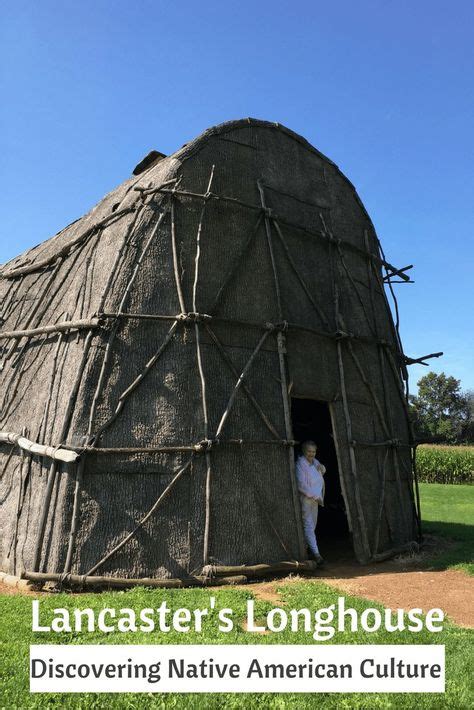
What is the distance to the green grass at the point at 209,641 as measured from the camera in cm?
467

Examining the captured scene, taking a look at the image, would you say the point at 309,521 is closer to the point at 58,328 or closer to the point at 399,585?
the point at 399,585

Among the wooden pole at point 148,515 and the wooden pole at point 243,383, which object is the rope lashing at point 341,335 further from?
the wooden pole at point 148,515

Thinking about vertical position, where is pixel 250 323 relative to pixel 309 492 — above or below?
above

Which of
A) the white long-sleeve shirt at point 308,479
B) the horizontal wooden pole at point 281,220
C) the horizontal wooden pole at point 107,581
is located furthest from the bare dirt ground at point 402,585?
the horizontal wooden pole at point 281,220

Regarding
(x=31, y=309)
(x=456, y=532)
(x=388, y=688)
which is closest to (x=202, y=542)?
(x=388, y=688)

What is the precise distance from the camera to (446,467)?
39.2m

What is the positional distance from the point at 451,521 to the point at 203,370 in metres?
12.8

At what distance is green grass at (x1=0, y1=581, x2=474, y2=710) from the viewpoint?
15.3ft

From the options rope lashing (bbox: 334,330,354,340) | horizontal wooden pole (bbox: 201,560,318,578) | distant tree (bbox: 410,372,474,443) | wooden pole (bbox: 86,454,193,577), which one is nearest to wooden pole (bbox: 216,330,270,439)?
wooden pole (bbox: 86,454,193,577)

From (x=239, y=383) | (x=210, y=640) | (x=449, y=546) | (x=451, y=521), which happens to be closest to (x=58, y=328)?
(x=239, y=383)

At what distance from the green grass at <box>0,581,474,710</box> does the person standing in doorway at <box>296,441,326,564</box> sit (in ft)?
4.65

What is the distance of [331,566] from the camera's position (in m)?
10.5

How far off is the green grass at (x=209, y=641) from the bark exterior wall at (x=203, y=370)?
1.08 meters

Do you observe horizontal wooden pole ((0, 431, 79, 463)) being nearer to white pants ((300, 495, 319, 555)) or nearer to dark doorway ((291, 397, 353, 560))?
white pants ((300, 495, 319, 555))
